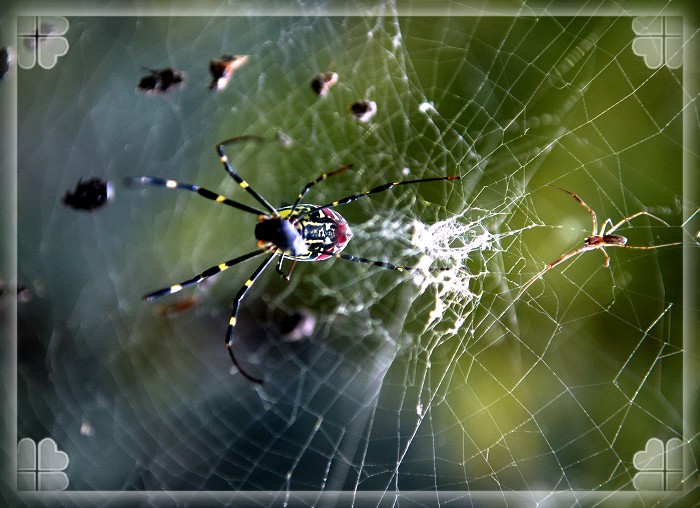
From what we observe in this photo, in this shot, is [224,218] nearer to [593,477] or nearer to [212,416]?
[212,416]

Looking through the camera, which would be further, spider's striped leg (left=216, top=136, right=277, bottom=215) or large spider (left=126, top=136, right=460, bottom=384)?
spider's striped leg (left=216, top=136, right=277, bottom=215)

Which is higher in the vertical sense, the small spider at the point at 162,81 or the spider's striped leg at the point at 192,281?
the small spider at the point at 162,81

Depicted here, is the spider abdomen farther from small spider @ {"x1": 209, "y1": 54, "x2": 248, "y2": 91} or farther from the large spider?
small spider @ {"x1": 209, "y1": 54, "x2": 248, "y2": 91}

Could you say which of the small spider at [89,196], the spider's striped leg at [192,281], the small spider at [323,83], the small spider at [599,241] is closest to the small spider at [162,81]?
the small spider at [89,196]

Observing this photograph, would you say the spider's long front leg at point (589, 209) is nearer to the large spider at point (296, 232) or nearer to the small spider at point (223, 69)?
the large spider at point (296, 232)

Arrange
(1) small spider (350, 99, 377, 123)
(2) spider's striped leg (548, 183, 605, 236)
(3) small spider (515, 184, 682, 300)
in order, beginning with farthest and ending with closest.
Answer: (1) small spider (350, 99, 377, 123) → (2) spider's striped leg (548, 183, 605, 236) → (3) small spider (515, 184, 682, 300)

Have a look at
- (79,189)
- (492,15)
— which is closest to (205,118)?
(79,189)

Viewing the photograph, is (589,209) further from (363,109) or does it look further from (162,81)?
(162,81)

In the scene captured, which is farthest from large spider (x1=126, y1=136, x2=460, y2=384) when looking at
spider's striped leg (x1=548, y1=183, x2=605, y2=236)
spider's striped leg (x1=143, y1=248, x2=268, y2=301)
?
spider's striped leg (x1=548, y1=183, x2=605, y2=236)
